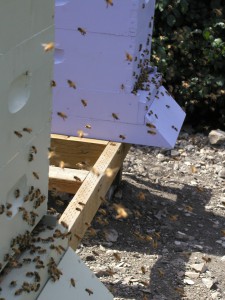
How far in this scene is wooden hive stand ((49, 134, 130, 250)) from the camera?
2.66 meters

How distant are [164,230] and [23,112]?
6.18 ft

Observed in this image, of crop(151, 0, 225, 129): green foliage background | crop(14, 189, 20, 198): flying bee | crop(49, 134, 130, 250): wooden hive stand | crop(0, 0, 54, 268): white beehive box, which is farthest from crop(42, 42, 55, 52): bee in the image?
crop(151, 0, 225, 129): green foliage background

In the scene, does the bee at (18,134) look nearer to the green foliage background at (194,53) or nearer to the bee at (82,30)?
the bee at (82,30)

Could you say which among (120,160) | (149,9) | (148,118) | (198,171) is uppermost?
(149,9)

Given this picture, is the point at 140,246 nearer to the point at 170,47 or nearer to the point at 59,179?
the point at 59,179

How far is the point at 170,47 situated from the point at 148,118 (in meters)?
1.83

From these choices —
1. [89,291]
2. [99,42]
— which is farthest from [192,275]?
[99,42]

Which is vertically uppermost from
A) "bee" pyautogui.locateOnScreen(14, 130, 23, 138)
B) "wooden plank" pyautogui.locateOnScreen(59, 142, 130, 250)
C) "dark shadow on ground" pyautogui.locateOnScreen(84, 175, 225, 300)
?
"bee" pyautogui.locateOnScreen(14, 130, 23, 138)

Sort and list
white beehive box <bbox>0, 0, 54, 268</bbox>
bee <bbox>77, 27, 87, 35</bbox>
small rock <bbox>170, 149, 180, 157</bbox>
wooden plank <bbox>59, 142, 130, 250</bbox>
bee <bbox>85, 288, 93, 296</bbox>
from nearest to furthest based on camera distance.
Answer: white beehive box <bbox>0, 0, 54, 268</bbox> < bee <bbox>85, 288, 93, 296</bbox> < wooden plank <bbox>59, 142, 130, 250</bbox> < bee <bbox>77, 27, 87, 35</bbox> < small rock <bbox>170, 149, 180, 157</bbox>

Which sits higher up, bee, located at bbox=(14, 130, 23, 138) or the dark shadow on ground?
bee, located at bbox=(14, 130, 23, 138)

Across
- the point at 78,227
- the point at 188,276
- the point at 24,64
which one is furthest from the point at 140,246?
the point at 24,64

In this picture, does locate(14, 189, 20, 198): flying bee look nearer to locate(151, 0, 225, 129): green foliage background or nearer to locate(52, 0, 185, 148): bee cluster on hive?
locate(52, 0, 185, 148): bee cluster on hive

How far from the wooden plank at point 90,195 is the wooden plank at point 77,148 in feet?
0.24

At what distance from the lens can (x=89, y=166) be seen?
3438 mm
